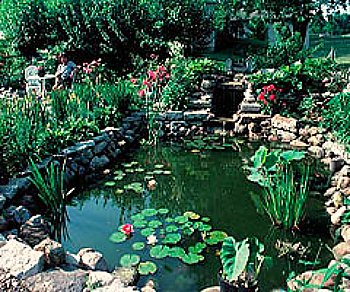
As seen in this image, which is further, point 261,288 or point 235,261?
point 261,288

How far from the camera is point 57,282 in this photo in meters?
2.63

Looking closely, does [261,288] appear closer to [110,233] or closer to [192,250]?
A: [192,250]

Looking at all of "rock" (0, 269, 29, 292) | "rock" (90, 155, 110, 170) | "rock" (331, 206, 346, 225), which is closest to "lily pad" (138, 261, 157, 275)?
"rock" (0, 269, 29, 292)

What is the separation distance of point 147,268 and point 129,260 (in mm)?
193

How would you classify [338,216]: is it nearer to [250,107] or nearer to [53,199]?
[53,199]

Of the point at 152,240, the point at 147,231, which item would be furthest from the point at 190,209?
the point at 152,240

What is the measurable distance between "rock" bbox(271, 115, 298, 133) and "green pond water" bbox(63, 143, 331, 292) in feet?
3.23

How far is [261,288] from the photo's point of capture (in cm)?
338

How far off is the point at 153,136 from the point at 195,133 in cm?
86

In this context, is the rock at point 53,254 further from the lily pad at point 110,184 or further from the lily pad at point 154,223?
the lily pad at point 110,184

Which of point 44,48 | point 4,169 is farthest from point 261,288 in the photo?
point 44,48

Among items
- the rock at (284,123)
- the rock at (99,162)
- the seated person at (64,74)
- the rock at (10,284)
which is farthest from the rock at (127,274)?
the seated person at (64,74)

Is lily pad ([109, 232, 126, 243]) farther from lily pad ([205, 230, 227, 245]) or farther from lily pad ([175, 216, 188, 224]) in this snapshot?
lily pad ([205, 230, 227, 245])

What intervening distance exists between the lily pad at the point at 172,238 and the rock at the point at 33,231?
104 cm
